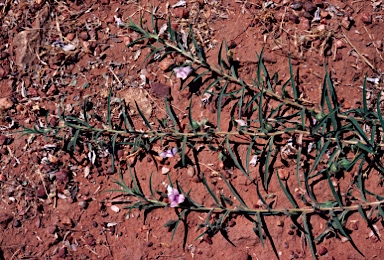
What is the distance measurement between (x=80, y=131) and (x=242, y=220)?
4.24ft

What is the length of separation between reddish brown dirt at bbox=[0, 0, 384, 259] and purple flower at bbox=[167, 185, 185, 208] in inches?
5.1

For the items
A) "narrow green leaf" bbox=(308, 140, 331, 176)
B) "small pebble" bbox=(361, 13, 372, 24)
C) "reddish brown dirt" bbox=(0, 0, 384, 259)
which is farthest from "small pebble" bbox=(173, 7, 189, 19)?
"narrow green leaf" bbox=(308, 140, 331, 176)

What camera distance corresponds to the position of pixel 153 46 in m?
3.47

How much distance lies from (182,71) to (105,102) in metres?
0.62

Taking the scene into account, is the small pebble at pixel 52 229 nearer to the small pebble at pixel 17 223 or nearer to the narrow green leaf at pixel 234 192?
the small pebble at pixel 17 223

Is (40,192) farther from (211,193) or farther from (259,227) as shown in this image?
(259,227)

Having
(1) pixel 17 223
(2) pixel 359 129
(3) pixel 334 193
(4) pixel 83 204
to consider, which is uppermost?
(2) pixel 359 129

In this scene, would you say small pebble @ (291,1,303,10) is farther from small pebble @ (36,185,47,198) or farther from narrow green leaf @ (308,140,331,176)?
small pebble @ (36,185,47,198)

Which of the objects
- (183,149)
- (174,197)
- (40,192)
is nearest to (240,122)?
(183,149)

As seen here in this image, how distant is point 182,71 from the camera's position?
337 cm

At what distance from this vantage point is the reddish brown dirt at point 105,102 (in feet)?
10.8

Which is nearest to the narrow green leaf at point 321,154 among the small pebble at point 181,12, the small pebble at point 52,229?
the small pebble at point 181,12

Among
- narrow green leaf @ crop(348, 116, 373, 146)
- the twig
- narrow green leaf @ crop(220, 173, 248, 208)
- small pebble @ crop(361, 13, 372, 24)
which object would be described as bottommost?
narrow green leaf @ crop(220, 173, 248, 208)

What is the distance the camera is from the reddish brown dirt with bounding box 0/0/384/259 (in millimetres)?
3295
